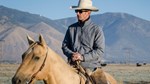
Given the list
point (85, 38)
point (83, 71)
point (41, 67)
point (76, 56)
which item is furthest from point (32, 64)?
point (85, 38)

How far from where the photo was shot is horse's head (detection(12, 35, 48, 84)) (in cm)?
589

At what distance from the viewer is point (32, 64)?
6.03 m

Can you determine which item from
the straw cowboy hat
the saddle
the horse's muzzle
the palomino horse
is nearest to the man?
the straw cowboy hat

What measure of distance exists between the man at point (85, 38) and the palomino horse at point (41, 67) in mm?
732

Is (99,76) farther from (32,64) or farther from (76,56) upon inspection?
(32,64)

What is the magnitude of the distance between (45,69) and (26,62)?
366 millimetres

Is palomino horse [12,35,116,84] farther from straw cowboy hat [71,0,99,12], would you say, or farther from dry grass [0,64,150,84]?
dry grass [0,64,150,84]

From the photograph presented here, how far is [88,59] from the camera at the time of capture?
727 cm

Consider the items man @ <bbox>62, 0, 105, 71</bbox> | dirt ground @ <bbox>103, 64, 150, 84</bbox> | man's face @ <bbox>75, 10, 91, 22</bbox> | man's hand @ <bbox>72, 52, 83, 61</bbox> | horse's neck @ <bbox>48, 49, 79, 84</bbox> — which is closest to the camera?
horse's neck @ <bbox>48, 49, 79, 84</bbox>

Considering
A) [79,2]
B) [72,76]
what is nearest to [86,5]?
[79,2]

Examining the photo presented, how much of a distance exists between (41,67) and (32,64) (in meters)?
0.18

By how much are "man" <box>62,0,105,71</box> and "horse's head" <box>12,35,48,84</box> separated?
1.21 meters

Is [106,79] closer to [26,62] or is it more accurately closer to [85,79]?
[85,79]

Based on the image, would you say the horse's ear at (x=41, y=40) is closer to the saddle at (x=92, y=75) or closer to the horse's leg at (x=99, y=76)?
the saddle at (x=92, y=75)
